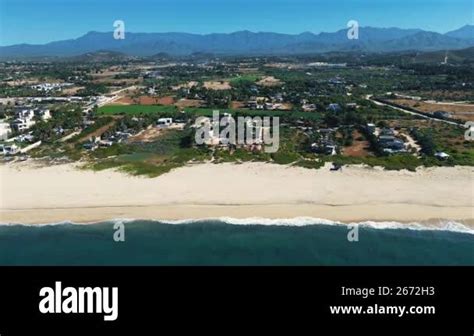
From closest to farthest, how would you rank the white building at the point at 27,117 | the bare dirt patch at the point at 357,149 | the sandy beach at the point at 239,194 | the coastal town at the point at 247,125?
Result: the sandy beach at the point at 239,194, the coastal town at the point at 247,125, the bare dirt patch at the point at 357,149, the white building at the point at 27,117

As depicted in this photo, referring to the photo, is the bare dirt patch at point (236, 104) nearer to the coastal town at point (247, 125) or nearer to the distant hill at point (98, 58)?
the coastal town at point (247, 125)

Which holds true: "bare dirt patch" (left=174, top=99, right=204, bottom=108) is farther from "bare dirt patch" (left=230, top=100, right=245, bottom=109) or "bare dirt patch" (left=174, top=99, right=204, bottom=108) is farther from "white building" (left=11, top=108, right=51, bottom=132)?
"white building" (left=11, top=108, right=51, bottom=132)

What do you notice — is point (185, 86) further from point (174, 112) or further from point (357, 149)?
point (357, 149)

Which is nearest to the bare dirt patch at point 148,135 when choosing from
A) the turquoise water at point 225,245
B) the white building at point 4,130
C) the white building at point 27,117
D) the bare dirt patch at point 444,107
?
the white building at point 4,130

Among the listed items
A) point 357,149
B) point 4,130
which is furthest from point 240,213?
point 4,130

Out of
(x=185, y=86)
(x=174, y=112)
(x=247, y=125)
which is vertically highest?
(x=185, y=86)

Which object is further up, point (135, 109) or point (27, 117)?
point (135, 109)
